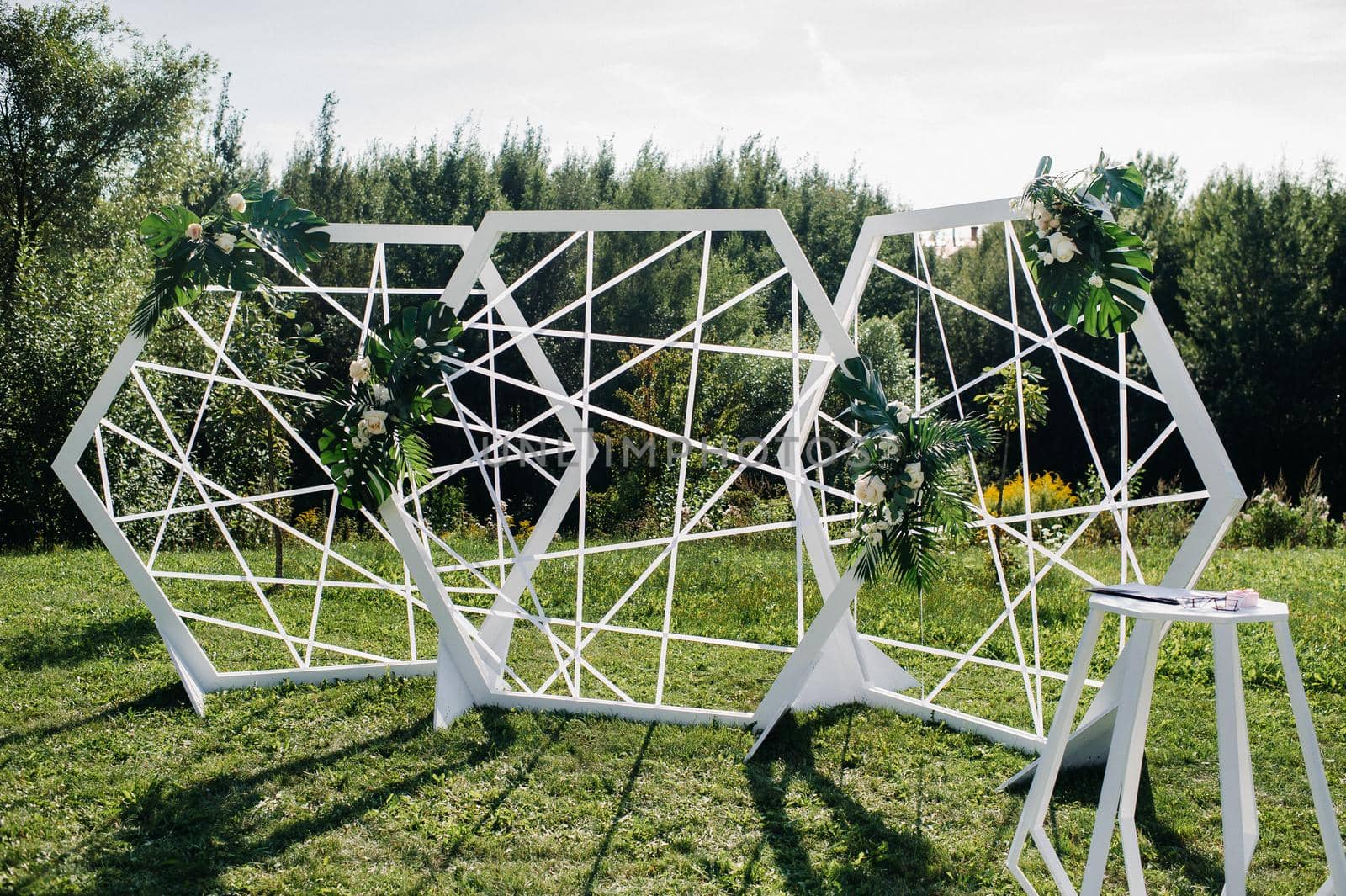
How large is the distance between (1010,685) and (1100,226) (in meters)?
3.19

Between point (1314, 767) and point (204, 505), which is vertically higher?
point (204, 505)

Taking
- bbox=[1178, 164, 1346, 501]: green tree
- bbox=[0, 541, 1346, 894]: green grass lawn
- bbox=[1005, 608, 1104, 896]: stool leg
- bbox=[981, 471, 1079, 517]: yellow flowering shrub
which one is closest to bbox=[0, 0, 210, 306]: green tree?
bbox=[0, 541, 1346, 894]: green grass lawn

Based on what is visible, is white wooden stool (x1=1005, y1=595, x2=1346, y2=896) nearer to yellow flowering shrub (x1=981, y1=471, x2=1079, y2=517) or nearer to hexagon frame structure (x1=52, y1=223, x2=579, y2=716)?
hexagon frame structure (x1=52, y1=223, x2=579, y2=716)

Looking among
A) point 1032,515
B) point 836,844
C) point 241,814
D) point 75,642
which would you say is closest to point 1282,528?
point 1032,515

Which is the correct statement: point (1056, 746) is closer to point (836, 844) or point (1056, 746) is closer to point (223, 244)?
point (836, 844)

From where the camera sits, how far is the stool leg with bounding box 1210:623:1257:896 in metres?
2.94

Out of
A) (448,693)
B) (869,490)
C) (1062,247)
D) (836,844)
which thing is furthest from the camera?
(448,693)

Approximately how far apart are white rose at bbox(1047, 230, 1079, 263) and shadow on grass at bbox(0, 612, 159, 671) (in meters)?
6.14

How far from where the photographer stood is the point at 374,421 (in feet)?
16.3

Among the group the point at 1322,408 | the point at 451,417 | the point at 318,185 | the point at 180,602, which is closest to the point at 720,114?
the point at 318,185

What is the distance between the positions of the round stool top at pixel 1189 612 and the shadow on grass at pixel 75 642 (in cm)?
614

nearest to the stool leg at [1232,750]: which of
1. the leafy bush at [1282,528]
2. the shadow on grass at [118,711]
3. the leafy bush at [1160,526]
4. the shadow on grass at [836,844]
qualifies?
the shadow on grass at [836,844]

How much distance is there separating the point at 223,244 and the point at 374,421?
1373 millimetres

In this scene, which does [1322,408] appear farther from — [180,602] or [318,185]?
[318,185]
